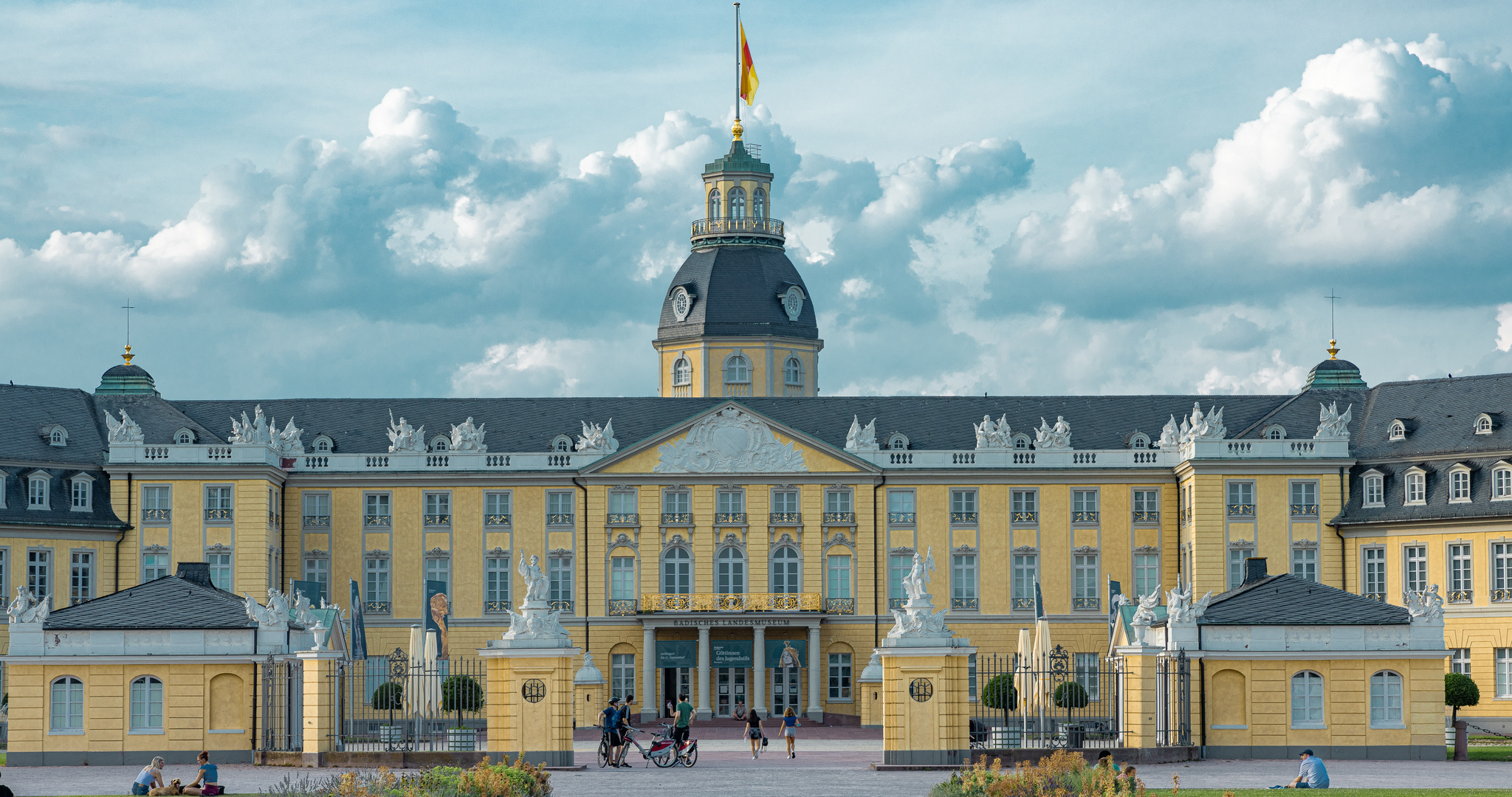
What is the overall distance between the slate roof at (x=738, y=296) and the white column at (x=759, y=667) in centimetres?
1720

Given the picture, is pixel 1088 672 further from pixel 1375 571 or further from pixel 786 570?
pixel 786 570

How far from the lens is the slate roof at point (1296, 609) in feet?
171

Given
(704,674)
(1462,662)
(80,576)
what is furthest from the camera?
(704,674)

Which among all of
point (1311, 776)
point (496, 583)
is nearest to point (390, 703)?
point (1311, 776)

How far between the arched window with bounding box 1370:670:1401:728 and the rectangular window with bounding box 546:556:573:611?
1395 inches

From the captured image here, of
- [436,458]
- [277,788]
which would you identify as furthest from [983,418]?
[277,788]

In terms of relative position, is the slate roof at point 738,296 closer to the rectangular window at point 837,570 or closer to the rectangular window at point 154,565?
the rectangular window at point 837,570

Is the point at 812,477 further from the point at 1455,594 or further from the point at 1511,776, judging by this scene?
the point at 1511,776

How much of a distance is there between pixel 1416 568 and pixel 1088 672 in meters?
11.7

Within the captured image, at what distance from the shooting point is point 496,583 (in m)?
81.0

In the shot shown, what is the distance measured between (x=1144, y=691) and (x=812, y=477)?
3091 cm

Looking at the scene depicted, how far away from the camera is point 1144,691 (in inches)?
2016

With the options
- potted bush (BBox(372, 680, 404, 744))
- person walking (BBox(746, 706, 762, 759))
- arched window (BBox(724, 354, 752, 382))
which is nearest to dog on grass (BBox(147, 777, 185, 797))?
potted bush (BBox(372, 680, 404, 744))

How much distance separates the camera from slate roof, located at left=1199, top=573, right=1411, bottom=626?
52.2 meters
